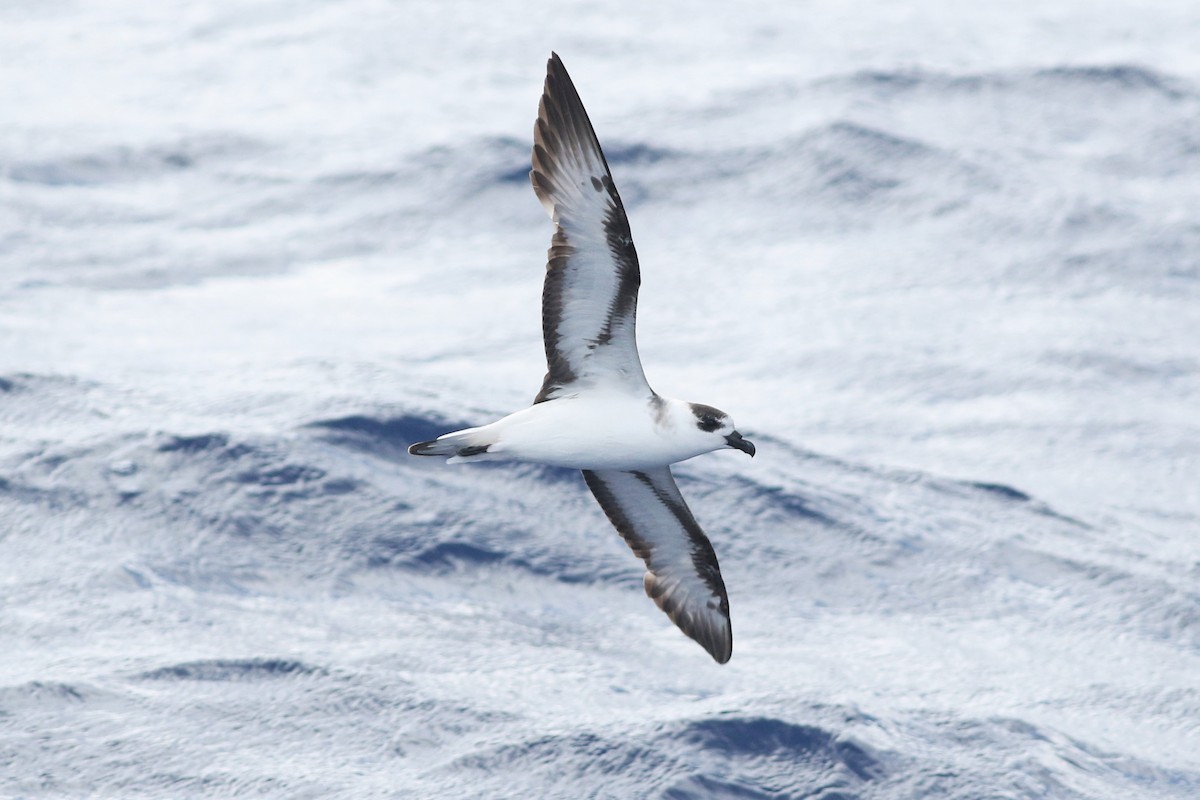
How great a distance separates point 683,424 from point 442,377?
9366 millimetres

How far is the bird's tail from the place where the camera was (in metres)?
10.4

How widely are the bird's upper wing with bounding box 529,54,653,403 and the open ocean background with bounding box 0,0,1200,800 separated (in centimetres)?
427

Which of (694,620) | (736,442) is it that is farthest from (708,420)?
(694,620)

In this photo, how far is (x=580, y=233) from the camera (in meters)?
10.4

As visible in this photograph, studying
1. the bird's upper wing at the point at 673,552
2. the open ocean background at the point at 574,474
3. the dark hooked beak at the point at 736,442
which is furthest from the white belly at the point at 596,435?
the open ocean background at the point at 574,474

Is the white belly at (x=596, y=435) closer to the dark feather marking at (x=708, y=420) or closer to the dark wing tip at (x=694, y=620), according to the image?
the dark feather marking at (x=708, y=420)

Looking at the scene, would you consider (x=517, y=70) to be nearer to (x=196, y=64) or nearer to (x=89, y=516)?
(x=196, y=64)

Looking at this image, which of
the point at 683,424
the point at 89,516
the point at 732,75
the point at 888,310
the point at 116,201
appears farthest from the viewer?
the point at 732,75

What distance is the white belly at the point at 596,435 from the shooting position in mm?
10664

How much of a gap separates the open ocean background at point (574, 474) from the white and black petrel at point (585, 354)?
11.8ft

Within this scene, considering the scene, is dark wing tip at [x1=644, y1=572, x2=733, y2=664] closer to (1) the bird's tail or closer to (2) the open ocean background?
(2) the open ocean background

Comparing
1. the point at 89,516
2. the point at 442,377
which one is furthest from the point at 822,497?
the point at 89,516

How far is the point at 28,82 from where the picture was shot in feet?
104

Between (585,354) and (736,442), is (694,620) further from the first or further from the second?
(585,354)
